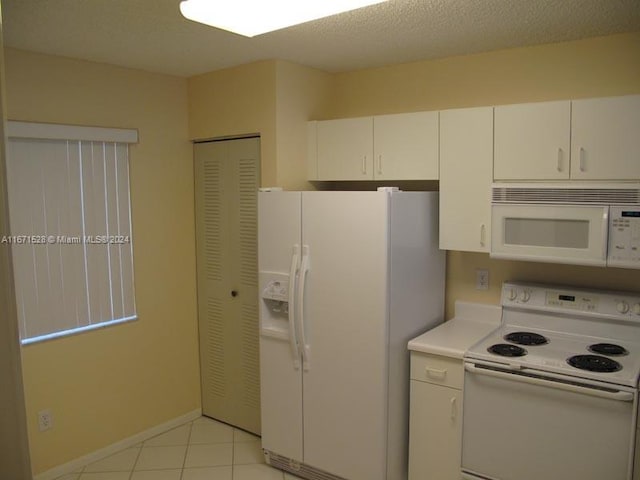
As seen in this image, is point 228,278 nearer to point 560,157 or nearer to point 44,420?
point 44,420

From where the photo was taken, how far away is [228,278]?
3.67 m

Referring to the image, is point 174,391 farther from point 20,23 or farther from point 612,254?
point 612,254

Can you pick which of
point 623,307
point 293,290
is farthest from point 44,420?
point 623,307

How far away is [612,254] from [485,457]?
1.11 meters

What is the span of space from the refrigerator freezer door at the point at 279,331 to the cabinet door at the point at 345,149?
0.47m

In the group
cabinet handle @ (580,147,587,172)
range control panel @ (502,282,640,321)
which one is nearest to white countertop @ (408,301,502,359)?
range control panel @ (502,282,640,321)

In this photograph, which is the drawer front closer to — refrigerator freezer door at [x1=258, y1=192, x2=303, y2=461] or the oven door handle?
the oven door handle

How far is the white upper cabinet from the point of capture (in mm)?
2912

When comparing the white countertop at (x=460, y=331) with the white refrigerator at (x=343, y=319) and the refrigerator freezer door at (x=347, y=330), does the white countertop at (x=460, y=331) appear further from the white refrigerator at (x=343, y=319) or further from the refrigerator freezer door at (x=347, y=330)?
the refrigerator freezer door at (x=347, y=330)

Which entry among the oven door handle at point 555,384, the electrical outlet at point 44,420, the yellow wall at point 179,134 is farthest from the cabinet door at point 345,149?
the electrical outlet at point 44,420

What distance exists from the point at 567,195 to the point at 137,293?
266 centimetres

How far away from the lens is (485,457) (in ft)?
8.36

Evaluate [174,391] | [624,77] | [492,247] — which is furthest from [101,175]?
[624,77]

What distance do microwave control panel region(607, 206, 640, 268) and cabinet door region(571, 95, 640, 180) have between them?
156 mm
